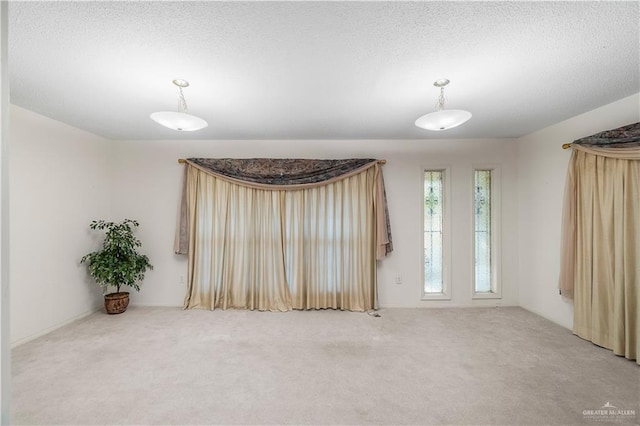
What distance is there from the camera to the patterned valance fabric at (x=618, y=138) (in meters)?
2.12

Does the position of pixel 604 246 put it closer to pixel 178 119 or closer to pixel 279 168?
pixel 279 168

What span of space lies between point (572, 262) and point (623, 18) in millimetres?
2339

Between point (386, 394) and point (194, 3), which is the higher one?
point (194, 3)

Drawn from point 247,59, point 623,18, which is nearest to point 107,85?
point 247,59

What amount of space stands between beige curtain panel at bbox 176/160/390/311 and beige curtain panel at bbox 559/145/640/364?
6.58 feet

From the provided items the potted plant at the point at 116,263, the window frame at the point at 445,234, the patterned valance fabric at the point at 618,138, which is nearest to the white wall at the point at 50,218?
the potted plant at the point at 116,263

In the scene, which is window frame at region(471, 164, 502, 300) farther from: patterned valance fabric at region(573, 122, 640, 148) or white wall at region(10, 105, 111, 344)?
white wall at region(10, 105, 111, 344)

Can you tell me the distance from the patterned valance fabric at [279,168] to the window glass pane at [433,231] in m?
0.99

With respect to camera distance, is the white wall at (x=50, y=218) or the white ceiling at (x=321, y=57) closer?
the white ceiling at (x=321, y=57)

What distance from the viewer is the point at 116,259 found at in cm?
312

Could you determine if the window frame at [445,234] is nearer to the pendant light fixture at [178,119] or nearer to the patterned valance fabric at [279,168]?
the patterned valance fabric at [279,168]

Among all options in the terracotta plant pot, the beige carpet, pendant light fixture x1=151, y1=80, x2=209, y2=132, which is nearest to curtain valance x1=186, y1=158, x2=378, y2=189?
pendant light fixture x1=151, y1=80, x2=209, y2=132

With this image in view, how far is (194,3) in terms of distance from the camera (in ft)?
4.08

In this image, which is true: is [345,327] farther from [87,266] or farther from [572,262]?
[87,266]
